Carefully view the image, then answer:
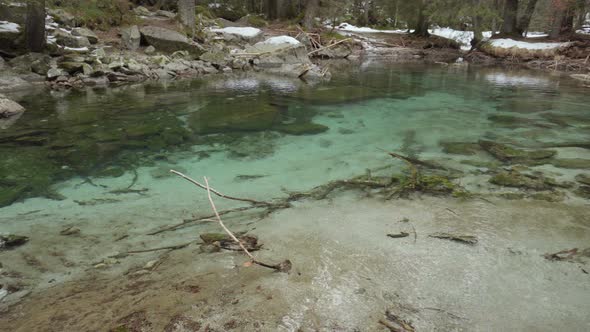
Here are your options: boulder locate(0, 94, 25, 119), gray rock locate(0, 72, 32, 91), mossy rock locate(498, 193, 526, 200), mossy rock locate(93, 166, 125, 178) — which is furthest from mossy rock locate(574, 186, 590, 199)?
gray rock locate(0, 72, 32, 91)

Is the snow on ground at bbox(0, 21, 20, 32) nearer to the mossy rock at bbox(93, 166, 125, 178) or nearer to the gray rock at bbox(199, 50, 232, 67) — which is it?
the gray rock at bbox(199, 50, 232, 67)

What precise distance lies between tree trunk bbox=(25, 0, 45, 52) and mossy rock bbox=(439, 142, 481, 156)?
13394 mm

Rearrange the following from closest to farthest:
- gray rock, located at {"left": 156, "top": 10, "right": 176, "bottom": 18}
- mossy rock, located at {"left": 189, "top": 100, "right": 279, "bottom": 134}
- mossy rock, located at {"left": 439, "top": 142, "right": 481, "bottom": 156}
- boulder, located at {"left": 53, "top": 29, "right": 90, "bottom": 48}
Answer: mossy rock, located at {"left": 439, "top": 142, "right": 481, "bottom": 156}
mossy rock, located at {"left": 189, "top": 100, "right": 279, "bottom": 134}
boulder, located at {"left": 53, "top": 29, "right": 90, "bottom": 48}
gray rock, located at {"left": 156, "top": 10, "right": 176, "bottom": 18}

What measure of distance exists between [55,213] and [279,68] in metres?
14.9

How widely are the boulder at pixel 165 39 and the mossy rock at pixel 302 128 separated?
36.6 feet

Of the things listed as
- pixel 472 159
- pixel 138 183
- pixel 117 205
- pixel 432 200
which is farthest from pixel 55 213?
pixel 472 159

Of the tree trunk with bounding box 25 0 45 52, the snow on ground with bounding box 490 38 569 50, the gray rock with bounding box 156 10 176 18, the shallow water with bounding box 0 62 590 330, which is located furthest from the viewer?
the gray rock with bounding box 156 10 176 18

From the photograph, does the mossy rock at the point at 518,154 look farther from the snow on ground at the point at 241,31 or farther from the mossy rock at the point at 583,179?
the snow on ground at the point at 241,31

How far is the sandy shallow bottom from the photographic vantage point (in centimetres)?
252

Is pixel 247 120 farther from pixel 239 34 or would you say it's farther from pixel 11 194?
pixel 239 34

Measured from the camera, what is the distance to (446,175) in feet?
17.9

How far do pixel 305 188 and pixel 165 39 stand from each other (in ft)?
48.0

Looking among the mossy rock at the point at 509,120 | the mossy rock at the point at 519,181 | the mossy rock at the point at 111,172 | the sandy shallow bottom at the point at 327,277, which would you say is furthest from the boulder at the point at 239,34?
the sandy shallow bottom at the point at 327,277

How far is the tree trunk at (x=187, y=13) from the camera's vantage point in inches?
768
